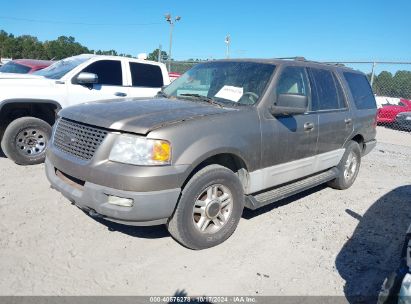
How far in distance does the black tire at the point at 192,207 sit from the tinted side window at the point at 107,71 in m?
4.32

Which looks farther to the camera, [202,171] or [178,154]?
[202,171]

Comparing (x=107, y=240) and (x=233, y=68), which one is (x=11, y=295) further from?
(x=233, y=68)

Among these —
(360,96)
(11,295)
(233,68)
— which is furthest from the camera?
(360,96)

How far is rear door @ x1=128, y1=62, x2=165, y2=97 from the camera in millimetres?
7352

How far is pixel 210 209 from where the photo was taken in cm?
360

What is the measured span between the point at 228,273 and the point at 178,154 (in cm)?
118

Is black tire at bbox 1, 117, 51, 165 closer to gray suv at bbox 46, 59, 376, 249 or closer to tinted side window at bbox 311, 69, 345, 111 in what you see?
gray suv at bbox 46, 59, 376, 249

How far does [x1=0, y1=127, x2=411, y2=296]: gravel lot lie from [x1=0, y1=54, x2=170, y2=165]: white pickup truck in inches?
38.3

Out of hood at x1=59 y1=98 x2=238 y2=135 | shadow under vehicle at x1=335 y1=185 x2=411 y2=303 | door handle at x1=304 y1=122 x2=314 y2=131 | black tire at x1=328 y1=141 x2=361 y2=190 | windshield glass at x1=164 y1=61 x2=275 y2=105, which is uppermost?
windshield glass at x1=164 y1=61 x2=275 y2=105

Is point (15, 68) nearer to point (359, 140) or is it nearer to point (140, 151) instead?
point (140, 151)

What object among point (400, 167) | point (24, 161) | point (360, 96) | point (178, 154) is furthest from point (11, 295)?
point (400, 167)

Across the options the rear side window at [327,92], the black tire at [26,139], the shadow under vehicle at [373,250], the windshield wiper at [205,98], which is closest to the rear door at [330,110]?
the rear side window at [327,92]

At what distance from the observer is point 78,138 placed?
3.42m

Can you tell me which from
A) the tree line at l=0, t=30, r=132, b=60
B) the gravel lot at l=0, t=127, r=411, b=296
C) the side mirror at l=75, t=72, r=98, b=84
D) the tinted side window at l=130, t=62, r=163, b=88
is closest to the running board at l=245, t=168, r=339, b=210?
the gravel lot at l=0, t=127, r=411, b=296
